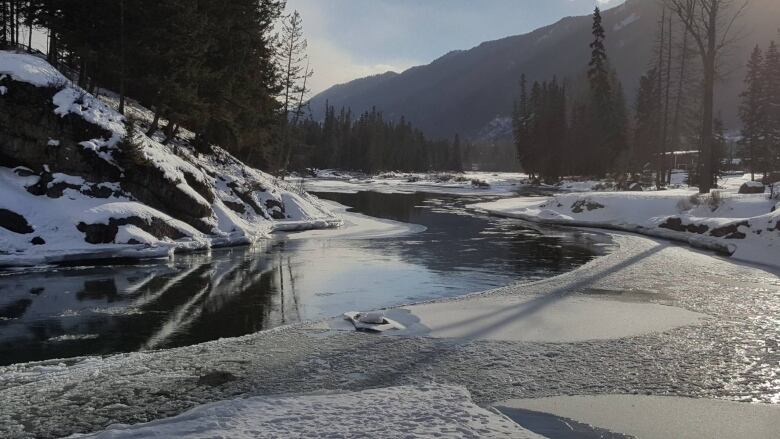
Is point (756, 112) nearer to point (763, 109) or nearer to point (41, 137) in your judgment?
point (763, 109)

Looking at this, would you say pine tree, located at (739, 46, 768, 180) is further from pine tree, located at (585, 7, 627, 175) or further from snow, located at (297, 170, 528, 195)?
snow, located at (297, 170, 528, 195)

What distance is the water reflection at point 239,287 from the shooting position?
920cm

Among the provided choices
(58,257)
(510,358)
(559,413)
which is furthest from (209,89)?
(559,413)

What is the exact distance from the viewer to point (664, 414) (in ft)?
19.0

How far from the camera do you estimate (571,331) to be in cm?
917

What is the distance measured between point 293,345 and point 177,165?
16062mm

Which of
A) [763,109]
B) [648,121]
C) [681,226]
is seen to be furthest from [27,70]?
[648,121]

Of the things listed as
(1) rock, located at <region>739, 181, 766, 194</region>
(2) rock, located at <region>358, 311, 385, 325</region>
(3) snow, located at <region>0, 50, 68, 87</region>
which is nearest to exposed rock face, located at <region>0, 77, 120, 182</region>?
(3) snow, located at <region>0, 50, 68, 87</region>

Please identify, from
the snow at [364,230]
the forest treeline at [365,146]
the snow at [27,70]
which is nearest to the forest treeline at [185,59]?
the snow at [27,70]

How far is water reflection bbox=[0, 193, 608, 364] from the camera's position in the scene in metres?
9.20

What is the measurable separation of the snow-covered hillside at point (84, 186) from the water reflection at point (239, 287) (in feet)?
4.78

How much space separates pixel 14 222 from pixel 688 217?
23925 millimetres

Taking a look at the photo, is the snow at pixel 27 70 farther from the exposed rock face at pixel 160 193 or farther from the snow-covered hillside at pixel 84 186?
the exposed rock face at pixel 160 193

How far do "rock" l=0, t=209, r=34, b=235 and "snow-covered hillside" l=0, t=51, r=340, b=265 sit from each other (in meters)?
0.02
